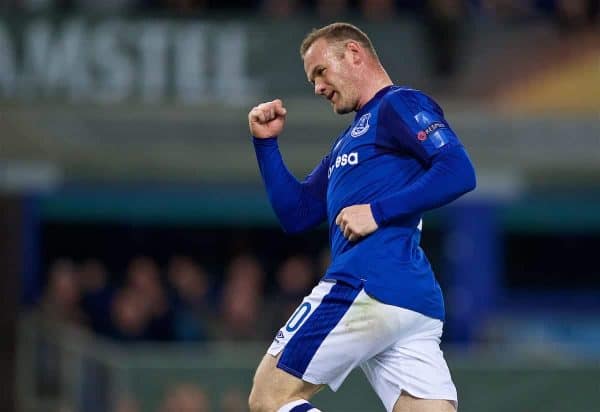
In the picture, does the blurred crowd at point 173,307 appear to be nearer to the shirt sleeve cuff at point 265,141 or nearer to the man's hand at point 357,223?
the shirt sleeve cuff at point 265,141

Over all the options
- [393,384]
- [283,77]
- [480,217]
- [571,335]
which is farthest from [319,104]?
[393,384]

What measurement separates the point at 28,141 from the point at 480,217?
5.59 meters

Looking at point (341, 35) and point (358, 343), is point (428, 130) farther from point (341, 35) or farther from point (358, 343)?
point (358, 343)

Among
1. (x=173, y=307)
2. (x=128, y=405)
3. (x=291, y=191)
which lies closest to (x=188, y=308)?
(x=173, y=307)

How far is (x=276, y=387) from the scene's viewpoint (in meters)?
5.54

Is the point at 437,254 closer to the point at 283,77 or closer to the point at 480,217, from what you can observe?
the point at 480,217

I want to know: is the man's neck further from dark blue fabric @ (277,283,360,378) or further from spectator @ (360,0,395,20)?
spectator @ (360,0,395,20)

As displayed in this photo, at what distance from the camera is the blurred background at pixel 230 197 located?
→ 1281 centimetres

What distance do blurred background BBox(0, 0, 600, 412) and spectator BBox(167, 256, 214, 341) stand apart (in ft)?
0.10

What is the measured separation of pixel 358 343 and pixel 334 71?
1.06 m

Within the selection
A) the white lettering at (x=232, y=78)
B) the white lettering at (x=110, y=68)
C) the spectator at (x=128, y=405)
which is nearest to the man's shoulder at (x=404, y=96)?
the spectator at (x=128, y=405)

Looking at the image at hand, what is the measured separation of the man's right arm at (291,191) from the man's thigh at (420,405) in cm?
98

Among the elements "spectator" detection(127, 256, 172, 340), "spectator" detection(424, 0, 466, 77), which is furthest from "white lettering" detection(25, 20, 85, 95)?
"spectator" detection(424, 0, 466, 77)

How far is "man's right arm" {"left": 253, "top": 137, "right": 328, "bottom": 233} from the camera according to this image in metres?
6.23
